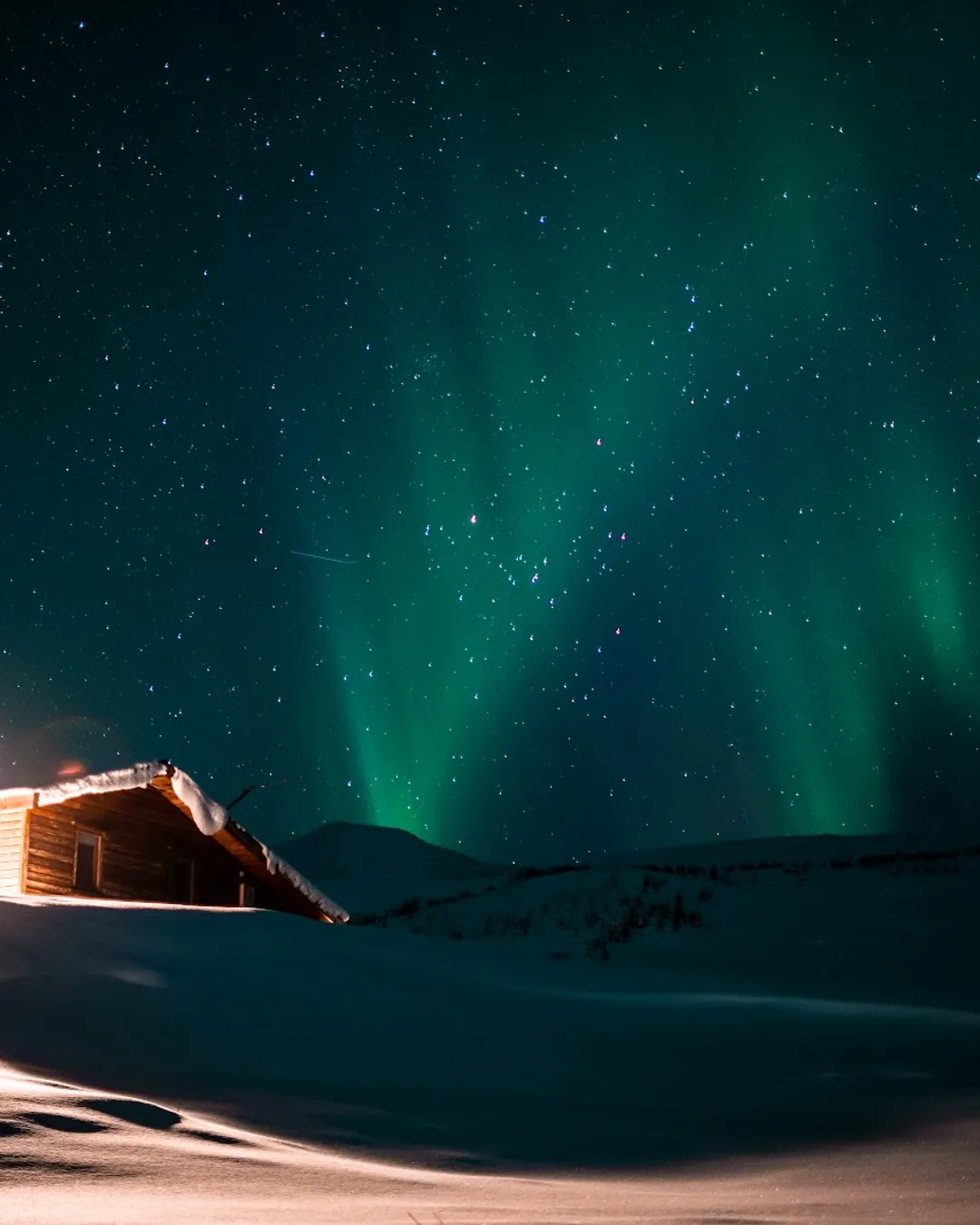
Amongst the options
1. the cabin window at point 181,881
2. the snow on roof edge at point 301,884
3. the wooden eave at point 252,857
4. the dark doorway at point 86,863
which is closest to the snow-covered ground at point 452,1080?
the wooden eave at point 252,857

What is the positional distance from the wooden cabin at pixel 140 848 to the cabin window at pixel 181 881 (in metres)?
0.02

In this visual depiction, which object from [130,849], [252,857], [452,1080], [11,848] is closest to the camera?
[452,1080]

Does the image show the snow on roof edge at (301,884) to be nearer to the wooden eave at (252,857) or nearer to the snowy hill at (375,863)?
the wooden eave at (252,857)

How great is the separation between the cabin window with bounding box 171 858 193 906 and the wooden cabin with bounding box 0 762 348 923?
20mm

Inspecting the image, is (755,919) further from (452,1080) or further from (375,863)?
(375,863)

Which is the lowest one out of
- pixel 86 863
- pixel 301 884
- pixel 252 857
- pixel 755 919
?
pixel 755 919

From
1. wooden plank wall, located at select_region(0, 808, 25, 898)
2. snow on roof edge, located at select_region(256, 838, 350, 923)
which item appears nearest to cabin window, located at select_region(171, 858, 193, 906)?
snow on roof edge, located at select_region(256, 838, 350, 923)

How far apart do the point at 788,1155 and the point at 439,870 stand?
82447 millimetres

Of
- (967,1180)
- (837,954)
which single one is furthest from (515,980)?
(967,1180)

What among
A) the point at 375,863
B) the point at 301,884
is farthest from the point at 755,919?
the point at 375,863

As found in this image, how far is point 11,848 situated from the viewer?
67.4ft

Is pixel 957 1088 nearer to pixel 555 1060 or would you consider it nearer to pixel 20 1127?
pixel 555 1060

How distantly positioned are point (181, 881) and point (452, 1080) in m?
17.0

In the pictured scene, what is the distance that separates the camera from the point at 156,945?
1369cm
